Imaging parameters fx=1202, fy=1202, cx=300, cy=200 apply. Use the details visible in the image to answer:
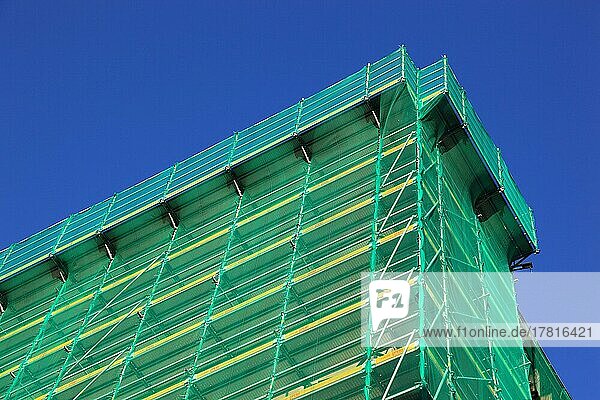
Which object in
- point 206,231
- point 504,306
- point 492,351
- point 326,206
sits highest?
point 206,231

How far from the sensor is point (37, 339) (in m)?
25.4

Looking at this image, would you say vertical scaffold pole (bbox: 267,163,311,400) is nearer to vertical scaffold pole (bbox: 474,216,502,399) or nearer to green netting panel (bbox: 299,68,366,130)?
green netting panel (bbox: 299,68,366,130)

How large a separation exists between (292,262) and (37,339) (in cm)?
687

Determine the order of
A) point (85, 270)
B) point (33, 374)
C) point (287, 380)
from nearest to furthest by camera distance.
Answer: point (287, 380) → point (33, 374) → point (85, 270)

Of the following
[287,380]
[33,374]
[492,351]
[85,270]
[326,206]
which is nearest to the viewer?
[287,380]

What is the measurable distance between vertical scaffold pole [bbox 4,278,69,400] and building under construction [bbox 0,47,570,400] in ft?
0.16

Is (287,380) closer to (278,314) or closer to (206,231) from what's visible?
(278,314)

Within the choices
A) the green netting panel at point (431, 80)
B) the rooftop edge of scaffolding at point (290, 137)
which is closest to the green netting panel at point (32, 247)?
the rooftop edge of scaffolding at point (290, 137)

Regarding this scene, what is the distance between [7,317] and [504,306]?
11.3 meters

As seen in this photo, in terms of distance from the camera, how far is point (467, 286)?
71.1ft

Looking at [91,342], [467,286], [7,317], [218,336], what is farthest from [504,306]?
[7,317]

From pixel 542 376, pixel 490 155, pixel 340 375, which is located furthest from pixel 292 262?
pixel 542 376

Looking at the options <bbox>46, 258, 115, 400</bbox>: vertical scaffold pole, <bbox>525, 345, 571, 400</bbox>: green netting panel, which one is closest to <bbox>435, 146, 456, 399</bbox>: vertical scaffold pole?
<bbox>525, 345, 571, 400</bbox>: green netting panel

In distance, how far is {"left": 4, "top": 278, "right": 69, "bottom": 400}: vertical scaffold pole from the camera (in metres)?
24.2
